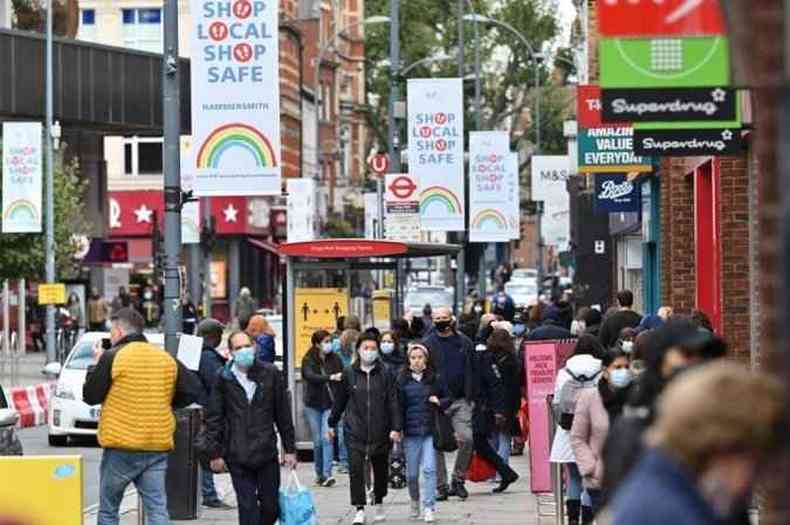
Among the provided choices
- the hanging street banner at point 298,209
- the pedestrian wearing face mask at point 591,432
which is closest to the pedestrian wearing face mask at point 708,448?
the pedestrian wearing face mask at point 591,432

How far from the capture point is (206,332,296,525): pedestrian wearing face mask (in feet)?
51.1

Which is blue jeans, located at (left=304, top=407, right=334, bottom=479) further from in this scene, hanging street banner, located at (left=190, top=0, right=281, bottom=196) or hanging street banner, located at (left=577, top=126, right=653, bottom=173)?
hanging street banner, located at (left=577, top=126, right=653, bottom=173)

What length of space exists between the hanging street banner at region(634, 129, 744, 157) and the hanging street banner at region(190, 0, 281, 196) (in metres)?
6.32

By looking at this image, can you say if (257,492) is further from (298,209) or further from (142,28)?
(142,28)

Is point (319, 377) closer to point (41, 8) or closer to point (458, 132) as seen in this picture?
point (458, 132)

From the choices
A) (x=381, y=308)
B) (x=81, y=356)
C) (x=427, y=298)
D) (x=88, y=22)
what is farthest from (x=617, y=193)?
(x=88, y=22)

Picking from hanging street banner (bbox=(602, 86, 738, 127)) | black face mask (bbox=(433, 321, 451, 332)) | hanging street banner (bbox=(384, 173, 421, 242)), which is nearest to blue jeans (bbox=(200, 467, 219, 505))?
black face mask (bbox=(433, 321, 451, 332))

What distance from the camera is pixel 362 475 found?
19.0 m

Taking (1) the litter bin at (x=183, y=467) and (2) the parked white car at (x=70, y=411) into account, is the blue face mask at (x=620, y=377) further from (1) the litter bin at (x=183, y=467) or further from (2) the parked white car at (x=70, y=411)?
(2) the parked white car at (x=70, y=411)

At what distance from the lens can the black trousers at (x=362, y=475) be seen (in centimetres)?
1892

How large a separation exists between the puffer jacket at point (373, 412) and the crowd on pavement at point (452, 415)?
0.04 feet

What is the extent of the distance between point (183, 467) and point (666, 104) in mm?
9563

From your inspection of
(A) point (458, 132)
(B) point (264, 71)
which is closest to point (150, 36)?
(A) point (458, 132)

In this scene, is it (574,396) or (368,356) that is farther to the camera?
(368,356)
